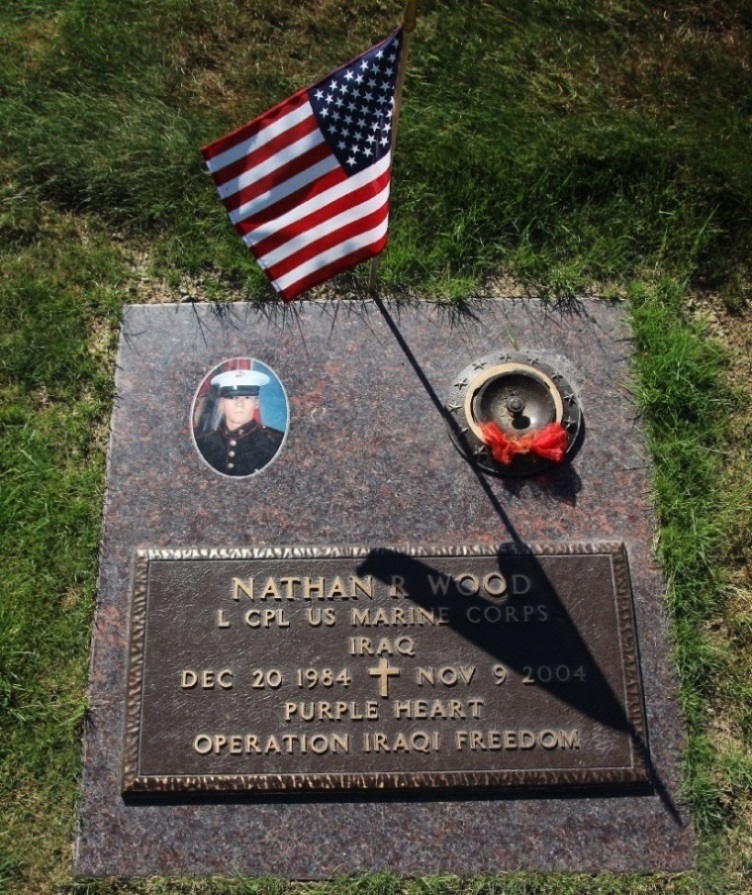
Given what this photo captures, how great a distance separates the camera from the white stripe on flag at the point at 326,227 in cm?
400

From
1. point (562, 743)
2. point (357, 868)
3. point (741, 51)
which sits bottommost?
point (357, 868)

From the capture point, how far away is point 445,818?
439 centimetres

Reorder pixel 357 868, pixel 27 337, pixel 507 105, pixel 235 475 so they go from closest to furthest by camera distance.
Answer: pixel 357 868, pixel 235 475, pixel 27 337, pixel 507 105

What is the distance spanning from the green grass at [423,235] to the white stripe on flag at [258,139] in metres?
1.29

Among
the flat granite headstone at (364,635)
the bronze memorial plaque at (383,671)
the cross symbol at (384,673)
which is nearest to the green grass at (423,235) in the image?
the flat granite headstone at (364,635)

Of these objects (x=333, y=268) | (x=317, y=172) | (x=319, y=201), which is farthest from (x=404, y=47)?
(x=333, y=268)

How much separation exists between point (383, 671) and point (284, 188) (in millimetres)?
2378

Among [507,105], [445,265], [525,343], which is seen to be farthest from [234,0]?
[525,343]

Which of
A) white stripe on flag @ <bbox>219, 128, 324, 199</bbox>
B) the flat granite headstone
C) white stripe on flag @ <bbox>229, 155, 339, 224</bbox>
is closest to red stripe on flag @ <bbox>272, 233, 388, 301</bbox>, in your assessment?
white stripe on flag @ <bbox>229, 155, 339, 224</bbox>

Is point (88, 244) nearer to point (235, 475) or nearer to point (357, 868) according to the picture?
point (235, 475)

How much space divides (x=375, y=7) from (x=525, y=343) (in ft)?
8.64

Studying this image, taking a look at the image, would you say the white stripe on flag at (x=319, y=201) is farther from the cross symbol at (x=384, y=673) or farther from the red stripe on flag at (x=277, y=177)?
the cross symbol at (x=384, y=673)

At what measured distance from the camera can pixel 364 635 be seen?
4.50m

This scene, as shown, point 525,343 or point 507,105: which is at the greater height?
point 507,105
